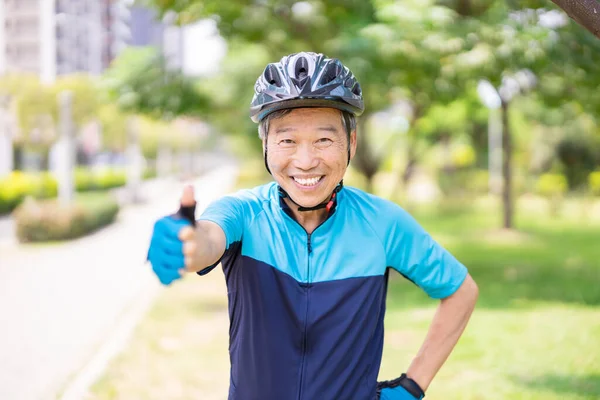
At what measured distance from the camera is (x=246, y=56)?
1401cm

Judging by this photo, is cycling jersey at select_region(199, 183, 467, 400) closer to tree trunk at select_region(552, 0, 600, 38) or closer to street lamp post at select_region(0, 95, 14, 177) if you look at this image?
tree trunk at select_region(552, 0, 600, 38)

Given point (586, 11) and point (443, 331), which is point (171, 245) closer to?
point (443, 331)

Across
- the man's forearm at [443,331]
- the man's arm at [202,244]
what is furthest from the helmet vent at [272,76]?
the man's forearm at [443,331]

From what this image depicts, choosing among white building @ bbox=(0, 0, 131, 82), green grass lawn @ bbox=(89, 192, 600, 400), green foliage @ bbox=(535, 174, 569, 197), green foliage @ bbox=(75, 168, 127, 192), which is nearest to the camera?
green grass lawn @ bbox=(89, 192, 600, 400)

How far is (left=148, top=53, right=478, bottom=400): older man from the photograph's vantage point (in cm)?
222

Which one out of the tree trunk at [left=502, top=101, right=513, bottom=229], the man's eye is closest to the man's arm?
the man's eye

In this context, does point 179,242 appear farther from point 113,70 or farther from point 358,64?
point 113,70

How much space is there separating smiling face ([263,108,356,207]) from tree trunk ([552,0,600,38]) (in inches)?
47.2

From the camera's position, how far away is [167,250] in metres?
1.67

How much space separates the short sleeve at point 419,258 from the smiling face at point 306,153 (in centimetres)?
26

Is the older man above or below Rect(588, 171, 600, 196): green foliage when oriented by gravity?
above

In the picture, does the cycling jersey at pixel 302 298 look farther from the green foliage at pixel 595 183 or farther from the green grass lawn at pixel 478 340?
the green foliage at pixel 595 183

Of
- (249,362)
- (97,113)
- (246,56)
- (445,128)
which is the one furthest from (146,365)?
(97,113)

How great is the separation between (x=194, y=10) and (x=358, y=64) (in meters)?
2.26
